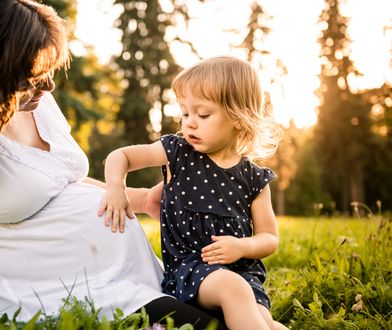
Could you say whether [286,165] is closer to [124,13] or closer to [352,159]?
[352,159]

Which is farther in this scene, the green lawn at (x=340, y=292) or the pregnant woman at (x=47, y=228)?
the green lawn at (x=340, y=292)

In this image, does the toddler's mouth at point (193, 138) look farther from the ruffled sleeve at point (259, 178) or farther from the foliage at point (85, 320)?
the foliage at point (85, 320)

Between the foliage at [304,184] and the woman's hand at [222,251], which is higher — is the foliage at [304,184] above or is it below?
below

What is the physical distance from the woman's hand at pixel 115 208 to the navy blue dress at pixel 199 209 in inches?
8.0

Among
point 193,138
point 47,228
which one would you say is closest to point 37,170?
point 47,228

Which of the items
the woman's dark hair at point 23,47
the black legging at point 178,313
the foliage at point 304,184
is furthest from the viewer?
the foliage at point 304,184

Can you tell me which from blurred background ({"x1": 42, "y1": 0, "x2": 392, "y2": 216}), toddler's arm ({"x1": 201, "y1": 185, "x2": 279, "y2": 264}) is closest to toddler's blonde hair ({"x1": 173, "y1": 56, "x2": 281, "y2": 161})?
toddler's arm ({"x1": 201, "y1": 185, "x2": 279, "y2": 264})

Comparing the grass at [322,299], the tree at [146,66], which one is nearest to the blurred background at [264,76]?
the tree at [146,66]

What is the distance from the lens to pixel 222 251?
2.27m

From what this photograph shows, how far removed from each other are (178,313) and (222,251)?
306 mm

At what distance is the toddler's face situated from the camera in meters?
2.45

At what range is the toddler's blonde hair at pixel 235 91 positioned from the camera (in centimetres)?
247

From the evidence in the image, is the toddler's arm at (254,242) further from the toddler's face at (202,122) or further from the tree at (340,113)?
the tree at (340,113)

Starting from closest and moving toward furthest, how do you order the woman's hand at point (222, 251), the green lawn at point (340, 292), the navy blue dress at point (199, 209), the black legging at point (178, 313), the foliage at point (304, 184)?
Answer: the black legging at point (178, 313), the woman's hand at point (222, 251), the navy blue dress at point (199, 209), the green lawn at point (340, 292), the foliage at point (304, 184)
